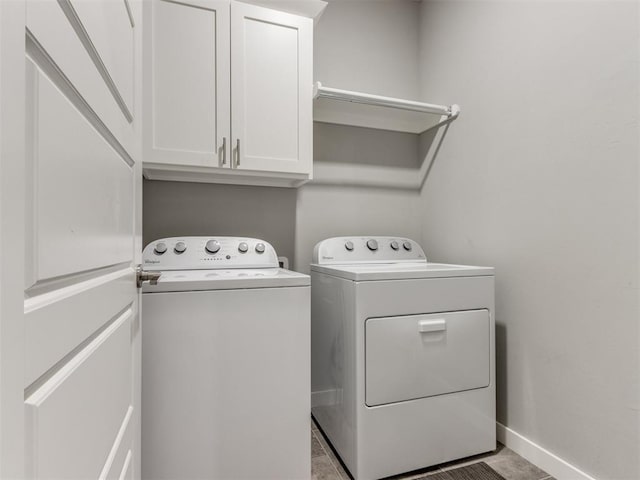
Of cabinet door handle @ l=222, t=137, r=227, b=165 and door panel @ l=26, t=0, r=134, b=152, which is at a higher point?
cabinet door handle @ l=222, t=137, r=227, b=165

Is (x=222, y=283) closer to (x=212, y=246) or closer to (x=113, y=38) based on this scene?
(x=212, y=246)

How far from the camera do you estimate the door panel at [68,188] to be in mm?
381

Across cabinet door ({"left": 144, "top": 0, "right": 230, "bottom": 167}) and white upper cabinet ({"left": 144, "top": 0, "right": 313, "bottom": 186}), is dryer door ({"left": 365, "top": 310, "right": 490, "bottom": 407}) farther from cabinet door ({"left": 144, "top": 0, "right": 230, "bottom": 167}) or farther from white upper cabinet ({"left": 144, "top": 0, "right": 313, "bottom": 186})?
cabinet door ({"left": 144, "top": 0, "right": 230, "bottom": 167})

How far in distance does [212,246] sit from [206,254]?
0.05 meters

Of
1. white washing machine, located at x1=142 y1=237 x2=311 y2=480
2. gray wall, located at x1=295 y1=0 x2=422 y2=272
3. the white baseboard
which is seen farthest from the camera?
gray wall, located at x1=295 y1=0 x2=422 y2=272

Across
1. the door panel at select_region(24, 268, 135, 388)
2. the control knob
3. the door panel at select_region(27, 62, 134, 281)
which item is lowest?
the door panel at select_region(24, 268, 135, 388)

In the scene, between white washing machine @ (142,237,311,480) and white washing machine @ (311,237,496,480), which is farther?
white washing machine @ (311,237,496,480)

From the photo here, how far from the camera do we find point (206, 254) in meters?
1.72

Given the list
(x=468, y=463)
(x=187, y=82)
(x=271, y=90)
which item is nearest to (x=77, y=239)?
(x=187, y=82)

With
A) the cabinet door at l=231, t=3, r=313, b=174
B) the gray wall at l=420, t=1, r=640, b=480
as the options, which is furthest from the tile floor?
the cabinet door at l=231, t=3, r=313, b=174

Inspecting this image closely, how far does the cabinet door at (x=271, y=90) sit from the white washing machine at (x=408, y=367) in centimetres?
67

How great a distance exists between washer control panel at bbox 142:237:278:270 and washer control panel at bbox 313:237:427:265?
12.5 inches

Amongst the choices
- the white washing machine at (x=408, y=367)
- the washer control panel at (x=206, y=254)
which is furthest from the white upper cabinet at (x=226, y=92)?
the white washing machine at (x=408, y=367)

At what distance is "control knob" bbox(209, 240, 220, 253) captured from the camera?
173 cm
